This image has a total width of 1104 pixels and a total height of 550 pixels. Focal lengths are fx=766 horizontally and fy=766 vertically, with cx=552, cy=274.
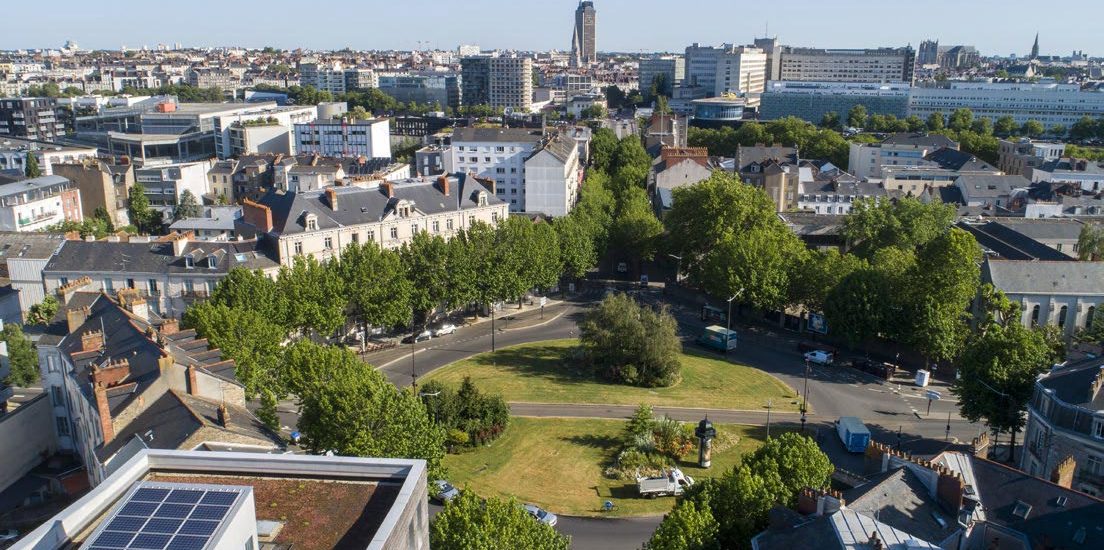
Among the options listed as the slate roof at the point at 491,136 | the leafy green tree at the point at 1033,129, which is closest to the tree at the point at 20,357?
the slate roof at the point at 491,136

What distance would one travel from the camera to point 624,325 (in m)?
58.6

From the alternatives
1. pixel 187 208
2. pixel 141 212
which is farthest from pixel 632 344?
pixel 141 212

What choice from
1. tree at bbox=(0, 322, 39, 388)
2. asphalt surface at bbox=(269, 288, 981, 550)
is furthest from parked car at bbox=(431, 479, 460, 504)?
tree at bbox=(0, 322, 39, 388)

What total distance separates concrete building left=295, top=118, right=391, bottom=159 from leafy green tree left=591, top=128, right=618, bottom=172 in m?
39.4

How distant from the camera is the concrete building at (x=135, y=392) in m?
32.7

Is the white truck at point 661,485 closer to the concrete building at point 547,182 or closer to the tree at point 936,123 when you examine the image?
the concrete building at point 547,182

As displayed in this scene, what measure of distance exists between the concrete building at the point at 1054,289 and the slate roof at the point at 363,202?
50536 mm

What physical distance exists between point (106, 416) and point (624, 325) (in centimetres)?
3549

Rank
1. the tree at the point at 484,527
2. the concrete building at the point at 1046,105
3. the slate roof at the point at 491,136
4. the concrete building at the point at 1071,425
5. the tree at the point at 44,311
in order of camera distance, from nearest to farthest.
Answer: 1. the tree at the point at 484,527
2. the concrete building at the point at 1071,425
3. the tree at the point at 44,311
4. the slate roof at the point at 491,136
5. the concrete building at the point at 1046,105

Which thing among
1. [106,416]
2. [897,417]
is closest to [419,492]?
[106,416]

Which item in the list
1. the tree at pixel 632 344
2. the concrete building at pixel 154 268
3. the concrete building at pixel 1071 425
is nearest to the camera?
the concrete building at pixel 1071 425

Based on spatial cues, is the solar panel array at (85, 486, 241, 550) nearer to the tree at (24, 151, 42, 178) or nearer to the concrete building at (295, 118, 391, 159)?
the tree at (24, 151, 42, 178)

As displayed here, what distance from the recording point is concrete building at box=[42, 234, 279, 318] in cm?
6238

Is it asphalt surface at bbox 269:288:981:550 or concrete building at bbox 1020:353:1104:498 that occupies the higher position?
concrete building at bbox 1020:353:1104:498
